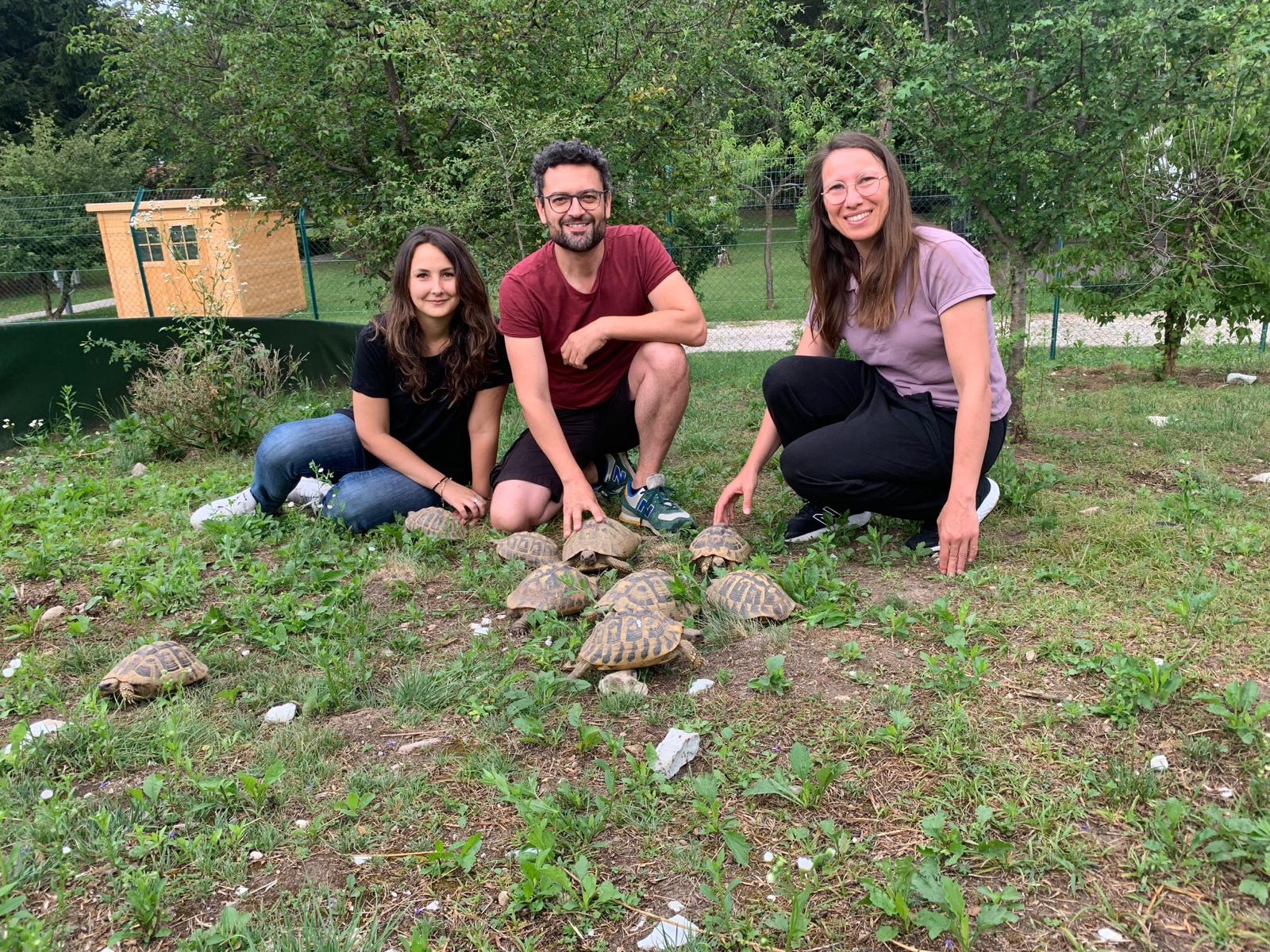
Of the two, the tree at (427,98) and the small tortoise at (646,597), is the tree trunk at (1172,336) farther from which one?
the small tortoise at (646,597)

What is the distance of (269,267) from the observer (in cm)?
1477

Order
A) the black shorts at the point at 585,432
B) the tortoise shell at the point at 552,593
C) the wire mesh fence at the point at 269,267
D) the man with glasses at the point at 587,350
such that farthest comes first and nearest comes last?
the wire mesh fence at the point at 269,267 < the black shorts at the point at 585,432 < the man with glasses at the point at 587,350 < the tortoise shell at the point at 552,593

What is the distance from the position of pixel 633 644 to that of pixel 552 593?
1.88 feet

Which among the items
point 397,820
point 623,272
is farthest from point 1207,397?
point 397,820

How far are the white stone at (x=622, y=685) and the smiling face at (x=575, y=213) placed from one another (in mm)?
1881

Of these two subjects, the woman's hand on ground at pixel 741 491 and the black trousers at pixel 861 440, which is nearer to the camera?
the black trousers at pixel 861 440

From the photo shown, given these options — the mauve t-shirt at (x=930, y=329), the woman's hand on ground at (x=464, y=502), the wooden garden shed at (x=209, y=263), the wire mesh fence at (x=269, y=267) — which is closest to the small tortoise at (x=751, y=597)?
the mauve t-shirt at (x=930, y=329)

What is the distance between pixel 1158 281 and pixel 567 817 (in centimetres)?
669

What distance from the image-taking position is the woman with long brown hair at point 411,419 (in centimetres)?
403

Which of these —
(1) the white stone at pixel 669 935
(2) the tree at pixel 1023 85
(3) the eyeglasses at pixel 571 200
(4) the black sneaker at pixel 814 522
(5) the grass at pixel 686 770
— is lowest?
(1) the white stone at pixel 669 935

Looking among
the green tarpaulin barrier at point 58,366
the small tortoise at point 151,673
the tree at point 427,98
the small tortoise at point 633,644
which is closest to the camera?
the small tortoise at point 633,644

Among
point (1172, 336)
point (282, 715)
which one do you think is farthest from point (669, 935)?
point (1172, 336)

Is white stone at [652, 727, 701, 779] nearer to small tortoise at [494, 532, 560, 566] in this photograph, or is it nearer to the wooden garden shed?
small tortoise at [494, 532, 560, 566]

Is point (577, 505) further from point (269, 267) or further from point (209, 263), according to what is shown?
point (269, 267)
